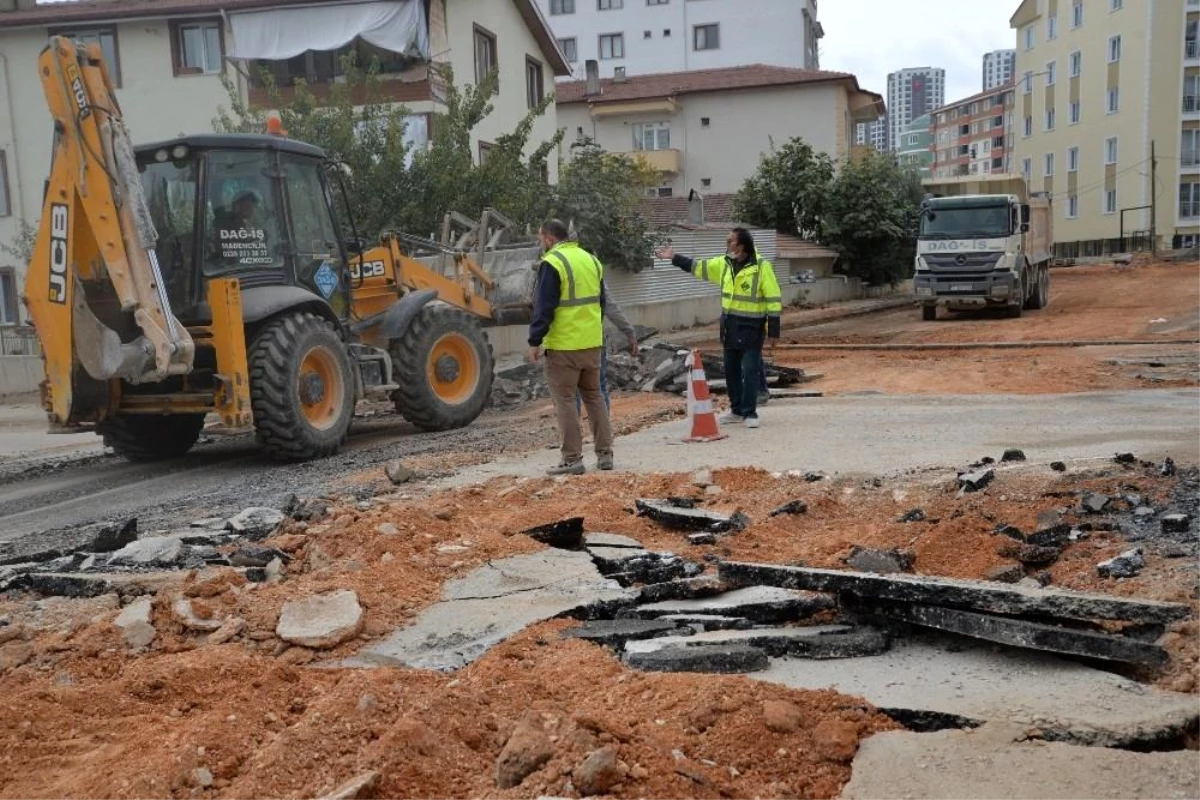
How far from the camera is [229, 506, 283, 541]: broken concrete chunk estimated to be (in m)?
6.63

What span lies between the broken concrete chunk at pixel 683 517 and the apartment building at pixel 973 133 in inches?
4714

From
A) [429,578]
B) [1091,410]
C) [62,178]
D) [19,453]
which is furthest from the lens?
[19,453]

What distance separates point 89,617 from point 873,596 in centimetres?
347

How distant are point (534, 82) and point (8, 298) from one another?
49.4ft

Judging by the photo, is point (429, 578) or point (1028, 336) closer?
point (429, 578)

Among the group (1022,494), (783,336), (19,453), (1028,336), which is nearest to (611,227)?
(783,336)

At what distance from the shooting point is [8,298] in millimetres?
26781

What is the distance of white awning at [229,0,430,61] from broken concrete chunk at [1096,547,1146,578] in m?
21.8

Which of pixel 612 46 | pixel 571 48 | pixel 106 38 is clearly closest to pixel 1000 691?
pixel 106 38

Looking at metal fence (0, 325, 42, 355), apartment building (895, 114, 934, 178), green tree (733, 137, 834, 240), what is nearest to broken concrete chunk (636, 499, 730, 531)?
metal fence (0, 325, 42, 355)

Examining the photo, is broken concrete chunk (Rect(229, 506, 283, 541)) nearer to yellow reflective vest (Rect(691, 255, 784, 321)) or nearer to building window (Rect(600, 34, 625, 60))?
yellow reflective vest (Rect(691, 255, 784, 321))

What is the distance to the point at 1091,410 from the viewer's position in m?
10.4

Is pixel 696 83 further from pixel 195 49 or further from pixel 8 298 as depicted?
pixel 8 298

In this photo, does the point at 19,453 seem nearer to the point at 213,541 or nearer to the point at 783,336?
the point at 213,541
